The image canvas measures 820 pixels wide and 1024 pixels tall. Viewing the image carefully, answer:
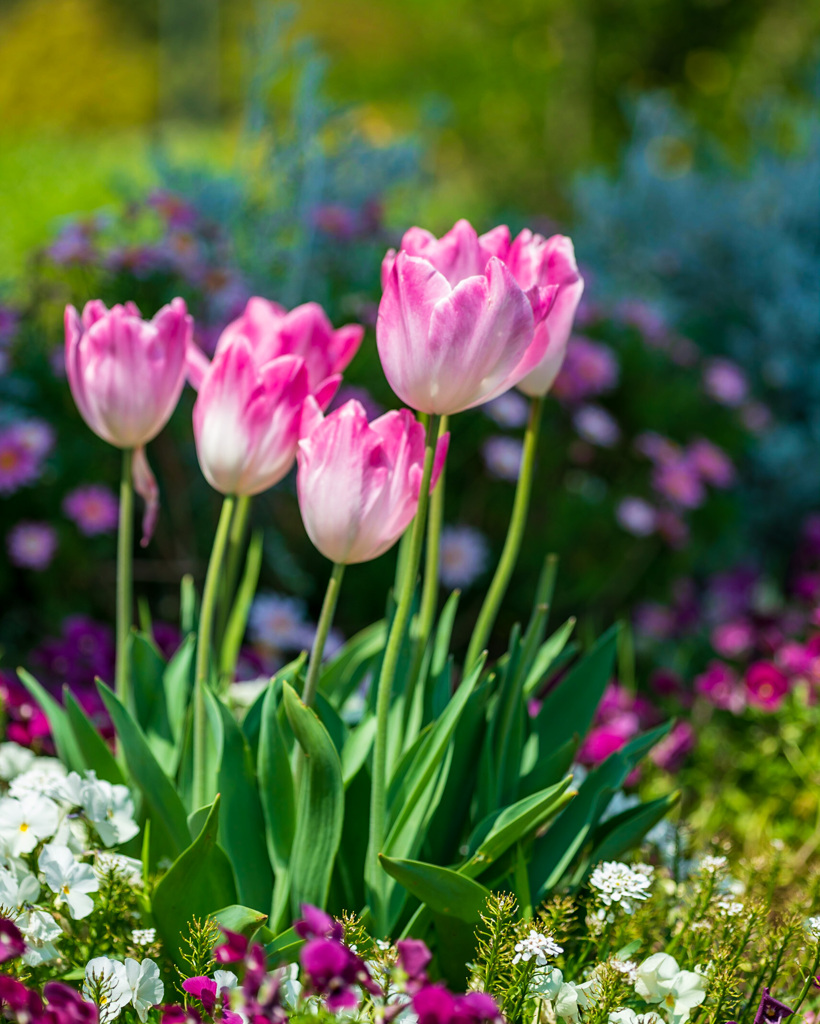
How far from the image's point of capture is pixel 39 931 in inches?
41.3

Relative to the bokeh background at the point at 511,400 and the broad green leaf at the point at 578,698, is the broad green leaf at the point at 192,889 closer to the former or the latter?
the broad green leaf at the point at 578,698

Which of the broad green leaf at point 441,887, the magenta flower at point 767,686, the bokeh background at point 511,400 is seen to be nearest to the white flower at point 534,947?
the broad green leaf at point 441,887

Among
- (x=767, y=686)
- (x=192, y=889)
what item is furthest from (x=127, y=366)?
(x=767, y=686)

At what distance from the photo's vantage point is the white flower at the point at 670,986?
3.44ft

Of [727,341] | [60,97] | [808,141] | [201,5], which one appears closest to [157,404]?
[727,341]

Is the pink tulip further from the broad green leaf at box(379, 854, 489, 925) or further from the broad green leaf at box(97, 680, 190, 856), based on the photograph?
the broad green leaf at box(379, 854, 489, 925)

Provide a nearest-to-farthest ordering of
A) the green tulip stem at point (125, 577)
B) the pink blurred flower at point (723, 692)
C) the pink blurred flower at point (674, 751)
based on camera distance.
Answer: the green tulip stem at point (125, 577)
the pink blurred flower at point (674, 751)
the pink blurred flower at point (723, 692)

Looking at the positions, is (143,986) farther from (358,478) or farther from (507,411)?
(507,411)

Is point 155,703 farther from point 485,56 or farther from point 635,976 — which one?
point 485,56

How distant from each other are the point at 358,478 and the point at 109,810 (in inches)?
22.4

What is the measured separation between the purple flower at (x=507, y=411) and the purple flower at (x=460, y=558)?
320 millimetres

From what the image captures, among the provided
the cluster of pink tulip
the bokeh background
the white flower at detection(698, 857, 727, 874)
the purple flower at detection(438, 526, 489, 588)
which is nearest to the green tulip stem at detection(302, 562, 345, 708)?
the cluster of pink tulip

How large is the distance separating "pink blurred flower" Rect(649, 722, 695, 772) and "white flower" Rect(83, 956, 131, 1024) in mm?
1484

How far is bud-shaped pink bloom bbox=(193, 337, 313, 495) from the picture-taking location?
1.11 meters
